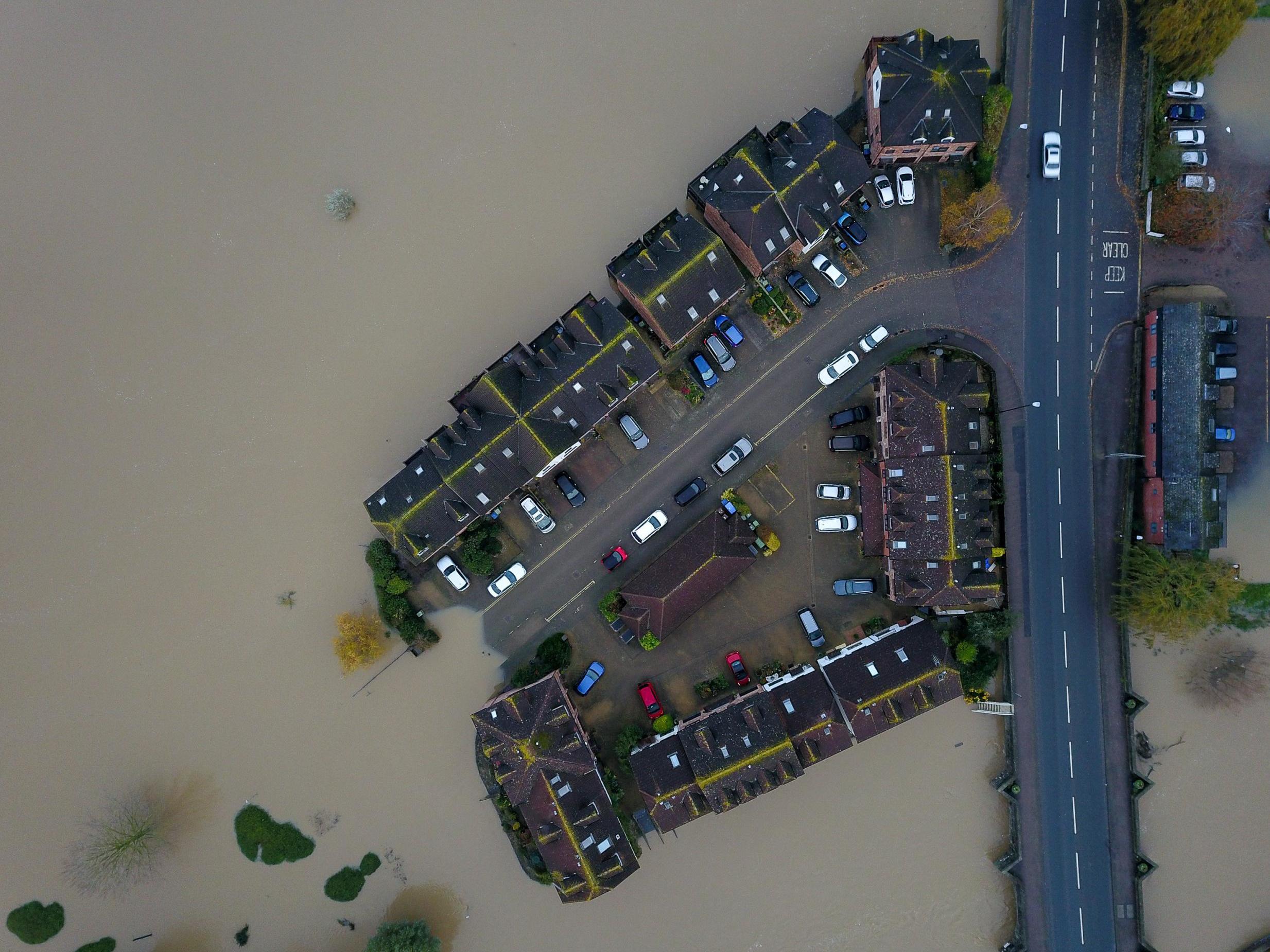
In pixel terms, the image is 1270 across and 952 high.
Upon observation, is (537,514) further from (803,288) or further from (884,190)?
(884,190)

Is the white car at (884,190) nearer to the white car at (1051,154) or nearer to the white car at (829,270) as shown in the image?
the white car at (829,270)

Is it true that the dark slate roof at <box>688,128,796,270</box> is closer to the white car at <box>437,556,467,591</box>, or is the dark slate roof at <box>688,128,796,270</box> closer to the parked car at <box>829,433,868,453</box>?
the parked car at <box>829,433,868,453</box>

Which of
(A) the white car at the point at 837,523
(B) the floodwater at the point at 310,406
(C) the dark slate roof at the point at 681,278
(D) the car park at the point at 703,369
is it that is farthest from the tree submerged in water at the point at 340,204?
(A) the white car at the point at 837,523

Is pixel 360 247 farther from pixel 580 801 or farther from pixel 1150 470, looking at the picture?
pixel 1150 470

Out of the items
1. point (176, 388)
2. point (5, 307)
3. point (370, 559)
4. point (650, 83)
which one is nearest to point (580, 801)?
point (370, 559)

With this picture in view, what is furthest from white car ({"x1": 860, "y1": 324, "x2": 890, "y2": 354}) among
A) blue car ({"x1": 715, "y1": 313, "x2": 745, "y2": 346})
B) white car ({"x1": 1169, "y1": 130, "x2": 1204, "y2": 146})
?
white car ({"x1": 1169, "y1": 130, "x2": 1204, "y2": 146})

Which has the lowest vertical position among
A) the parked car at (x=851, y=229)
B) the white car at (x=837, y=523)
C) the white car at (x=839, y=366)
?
the white car at (x=837, y=523)

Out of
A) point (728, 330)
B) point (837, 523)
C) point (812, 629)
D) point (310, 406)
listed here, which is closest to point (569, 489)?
point (728, 330)
